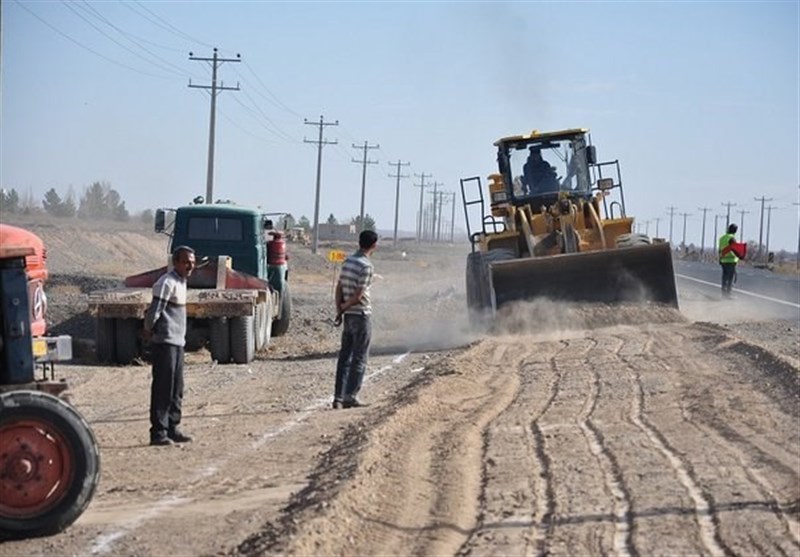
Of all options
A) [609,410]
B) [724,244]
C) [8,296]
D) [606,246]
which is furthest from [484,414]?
[724,244]

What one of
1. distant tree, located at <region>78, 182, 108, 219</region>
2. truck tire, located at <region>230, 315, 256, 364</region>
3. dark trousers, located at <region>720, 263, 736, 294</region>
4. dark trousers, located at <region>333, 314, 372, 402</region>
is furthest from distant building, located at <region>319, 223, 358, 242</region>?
dark trousers, located at <region>333, 314, 372, 402</region>

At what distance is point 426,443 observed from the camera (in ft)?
35.9

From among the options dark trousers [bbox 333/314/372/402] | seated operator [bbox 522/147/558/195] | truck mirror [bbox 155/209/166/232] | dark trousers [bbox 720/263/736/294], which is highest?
seated operator [bbox 522/147/558/195]

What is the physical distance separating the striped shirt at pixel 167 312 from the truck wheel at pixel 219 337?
845 centimetres

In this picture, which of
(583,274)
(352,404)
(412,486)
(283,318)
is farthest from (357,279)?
(283,318)

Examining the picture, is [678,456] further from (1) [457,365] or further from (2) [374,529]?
(1) [457,365]

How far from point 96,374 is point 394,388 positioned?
5.02 meters

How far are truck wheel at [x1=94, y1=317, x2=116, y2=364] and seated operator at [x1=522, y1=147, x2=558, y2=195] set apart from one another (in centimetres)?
807

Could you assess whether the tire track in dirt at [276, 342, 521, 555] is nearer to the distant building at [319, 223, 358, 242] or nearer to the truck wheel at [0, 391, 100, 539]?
the truck wheel at [0, 391, 100, 539]

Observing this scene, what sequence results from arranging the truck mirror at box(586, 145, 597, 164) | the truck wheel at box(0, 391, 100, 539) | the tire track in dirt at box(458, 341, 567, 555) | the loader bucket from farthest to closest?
the truck mirror at box(586, 145, 597, 164) < the loader bucket < the truck wheel at box(0, 391, 100, 539) < the tire track in dirt at box(458, 341, 567, 555)

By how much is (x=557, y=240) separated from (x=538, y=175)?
5.20 ft

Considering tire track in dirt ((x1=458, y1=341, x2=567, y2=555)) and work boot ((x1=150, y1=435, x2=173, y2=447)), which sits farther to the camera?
work boot ((x1=150, y1=435, x2=173, y2=447))

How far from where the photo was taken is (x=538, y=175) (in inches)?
956

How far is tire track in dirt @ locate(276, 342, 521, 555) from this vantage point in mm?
7625
